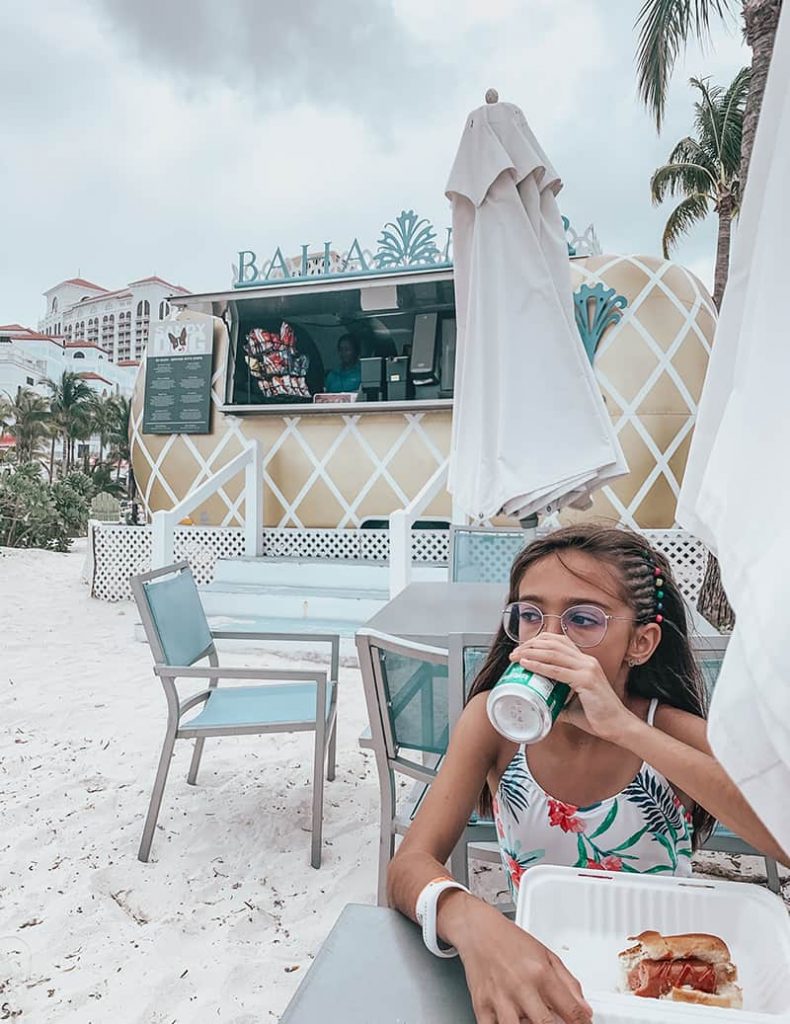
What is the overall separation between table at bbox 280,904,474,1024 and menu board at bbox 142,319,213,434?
810 cm

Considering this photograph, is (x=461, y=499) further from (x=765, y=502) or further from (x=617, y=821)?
(x=765, y=502)

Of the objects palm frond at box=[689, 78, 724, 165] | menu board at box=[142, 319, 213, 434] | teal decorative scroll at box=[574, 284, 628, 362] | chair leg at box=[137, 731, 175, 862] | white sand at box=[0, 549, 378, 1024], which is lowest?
white sand at box=[0, 549, 378, 1024]

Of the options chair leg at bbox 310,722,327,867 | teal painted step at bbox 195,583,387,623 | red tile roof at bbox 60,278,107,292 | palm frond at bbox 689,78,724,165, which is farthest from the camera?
red tile roof at bbox 60,278,107,292

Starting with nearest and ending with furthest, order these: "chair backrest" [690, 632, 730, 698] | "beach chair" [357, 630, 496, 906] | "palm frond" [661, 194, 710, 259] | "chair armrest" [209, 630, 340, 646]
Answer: "chair backrest" [690, 632, 730, 698] < "beach chair" [357, 630, 496, 906] < "chair armrest" [209, 630, 340, 646] < "palm frond" [661, 194, 710, 259]

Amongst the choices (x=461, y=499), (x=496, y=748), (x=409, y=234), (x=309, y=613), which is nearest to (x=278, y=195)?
(x=409, y=234)

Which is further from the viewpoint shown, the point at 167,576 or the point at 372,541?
the point at 372,541

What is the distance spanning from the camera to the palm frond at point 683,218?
432 inches

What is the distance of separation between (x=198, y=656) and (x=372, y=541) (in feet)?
14.9

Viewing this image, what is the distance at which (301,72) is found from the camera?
9.15 metres

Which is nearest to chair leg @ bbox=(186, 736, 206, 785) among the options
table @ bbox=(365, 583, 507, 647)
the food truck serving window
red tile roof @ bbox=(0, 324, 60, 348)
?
table @ bbox=(365, 583, 507, 647)

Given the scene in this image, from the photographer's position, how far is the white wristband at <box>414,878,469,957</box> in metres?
0.69

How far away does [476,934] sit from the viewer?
652 millimetres

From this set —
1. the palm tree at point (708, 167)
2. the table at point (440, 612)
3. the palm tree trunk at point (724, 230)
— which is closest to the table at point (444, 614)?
the table at point (440, 612)

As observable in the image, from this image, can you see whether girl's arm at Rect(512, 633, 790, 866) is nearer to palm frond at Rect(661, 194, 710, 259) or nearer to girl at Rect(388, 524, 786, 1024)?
girl at Rect(388, 524, 786, 1024)
